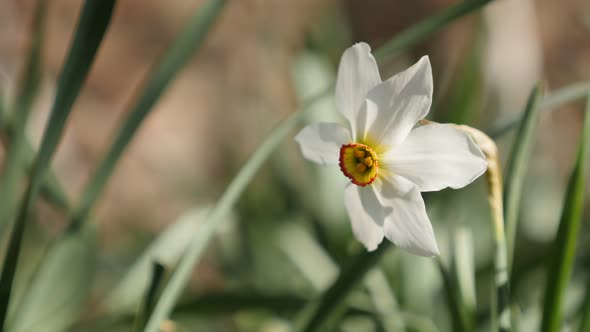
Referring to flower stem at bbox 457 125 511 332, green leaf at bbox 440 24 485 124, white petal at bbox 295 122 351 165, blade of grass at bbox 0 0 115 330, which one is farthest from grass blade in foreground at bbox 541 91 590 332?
green leaf at bbox 440 24 485 124

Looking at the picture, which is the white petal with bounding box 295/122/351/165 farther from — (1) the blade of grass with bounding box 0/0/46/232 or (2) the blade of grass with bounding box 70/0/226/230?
(1) the blade of grass with bounding box 0/0/46/232

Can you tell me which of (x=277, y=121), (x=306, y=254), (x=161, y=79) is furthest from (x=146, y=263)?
(x=277, y=121)

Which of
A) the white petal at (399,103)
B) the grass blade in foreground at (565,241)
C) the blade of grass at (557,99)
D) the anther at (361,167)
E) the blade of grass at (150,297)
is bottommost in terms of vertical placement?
the grass blade in foreground at (565,241)

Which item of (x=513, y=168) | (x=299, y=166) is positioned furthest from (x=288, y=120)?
(x=299, y=166)

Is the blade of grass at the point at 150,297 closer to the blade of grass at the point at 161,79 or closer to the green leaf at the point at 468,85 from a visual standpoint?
the blade of grass at the point at 161,79

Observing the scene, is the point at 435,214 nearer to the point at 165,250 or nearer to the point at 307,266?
the point at 307,266

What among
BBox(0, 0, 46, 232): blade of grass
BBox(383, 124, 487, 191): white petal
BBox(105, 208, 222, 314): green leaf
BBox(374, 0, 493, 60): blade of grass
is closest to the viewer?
BBox(383, 124, 487, 191): white petal

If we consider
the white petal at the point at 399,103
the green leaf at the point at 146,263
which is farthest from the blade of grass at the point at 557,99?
the green leaf at the point at 146,263
